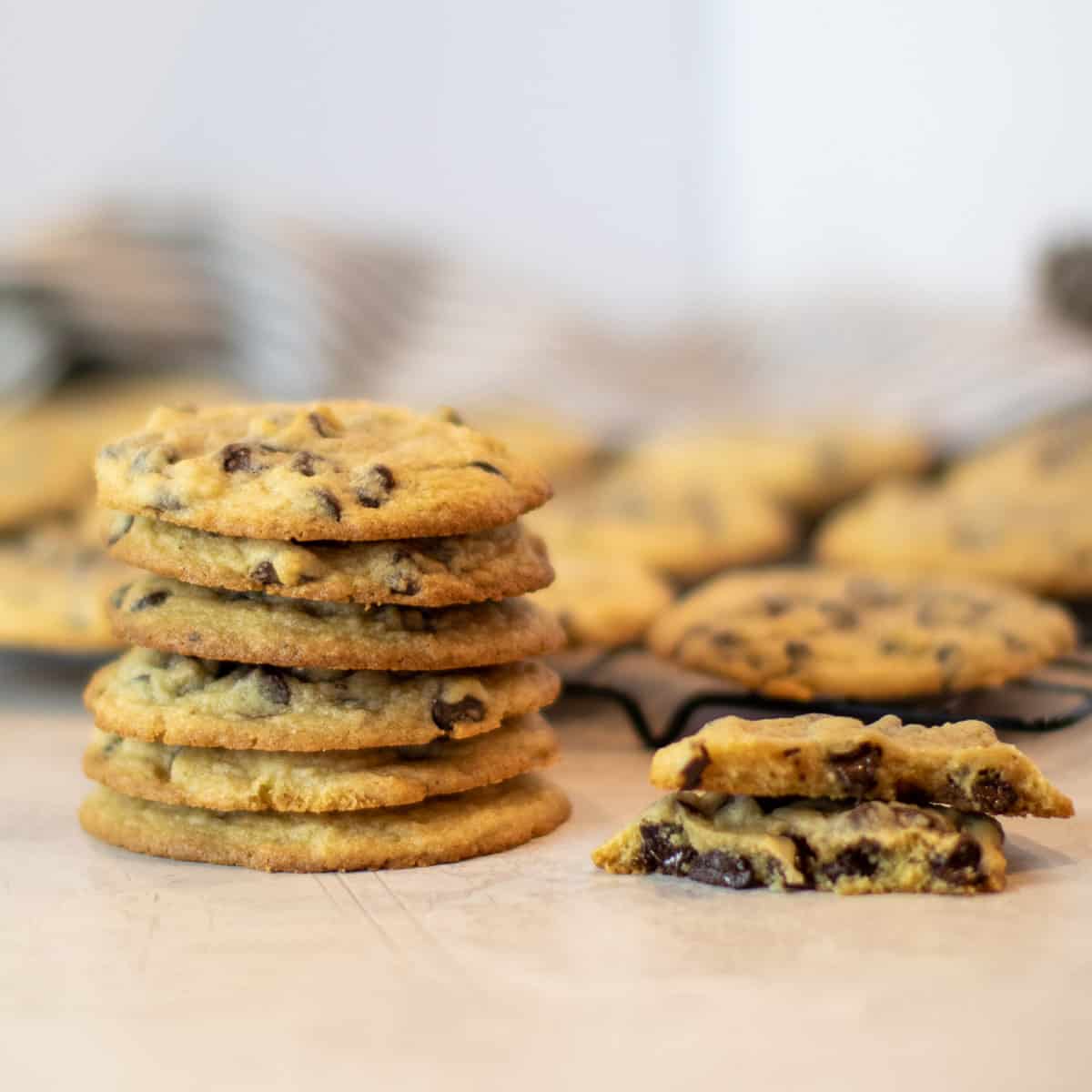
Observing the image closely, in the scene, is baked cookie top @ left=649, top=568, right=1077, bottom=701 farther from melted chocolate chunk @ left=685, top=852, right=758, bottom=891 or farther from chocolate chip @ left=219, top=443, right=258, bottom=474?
chocolate chip @ left=219, top=443, right=258, bottom=474

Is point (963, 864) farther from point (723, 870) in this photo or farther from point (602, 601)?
point (602, 601)

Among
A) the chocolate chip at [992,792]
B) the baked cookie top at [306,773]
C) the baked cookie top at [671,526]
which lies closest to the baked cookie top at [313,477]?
the baked cookie top at [306,773]

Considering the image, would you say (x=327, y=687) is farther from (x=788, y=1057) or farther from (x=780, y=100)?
(x=780, y=100)

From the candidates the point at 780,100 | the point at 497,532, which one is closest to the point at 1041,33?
the point at 780,100

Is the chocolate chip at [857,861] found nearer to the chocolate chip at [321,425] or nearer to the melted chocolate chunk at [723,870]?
the melted chocolate chunk at [723,870]

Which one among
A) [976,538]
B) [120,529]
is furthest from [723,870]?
[976,538]

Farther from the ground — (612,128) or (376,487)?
(612,128)

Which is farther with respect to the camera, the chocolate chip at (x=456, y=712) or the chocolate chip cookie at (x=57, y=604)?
the chocolate chip cookie at (x=57, y=604)
